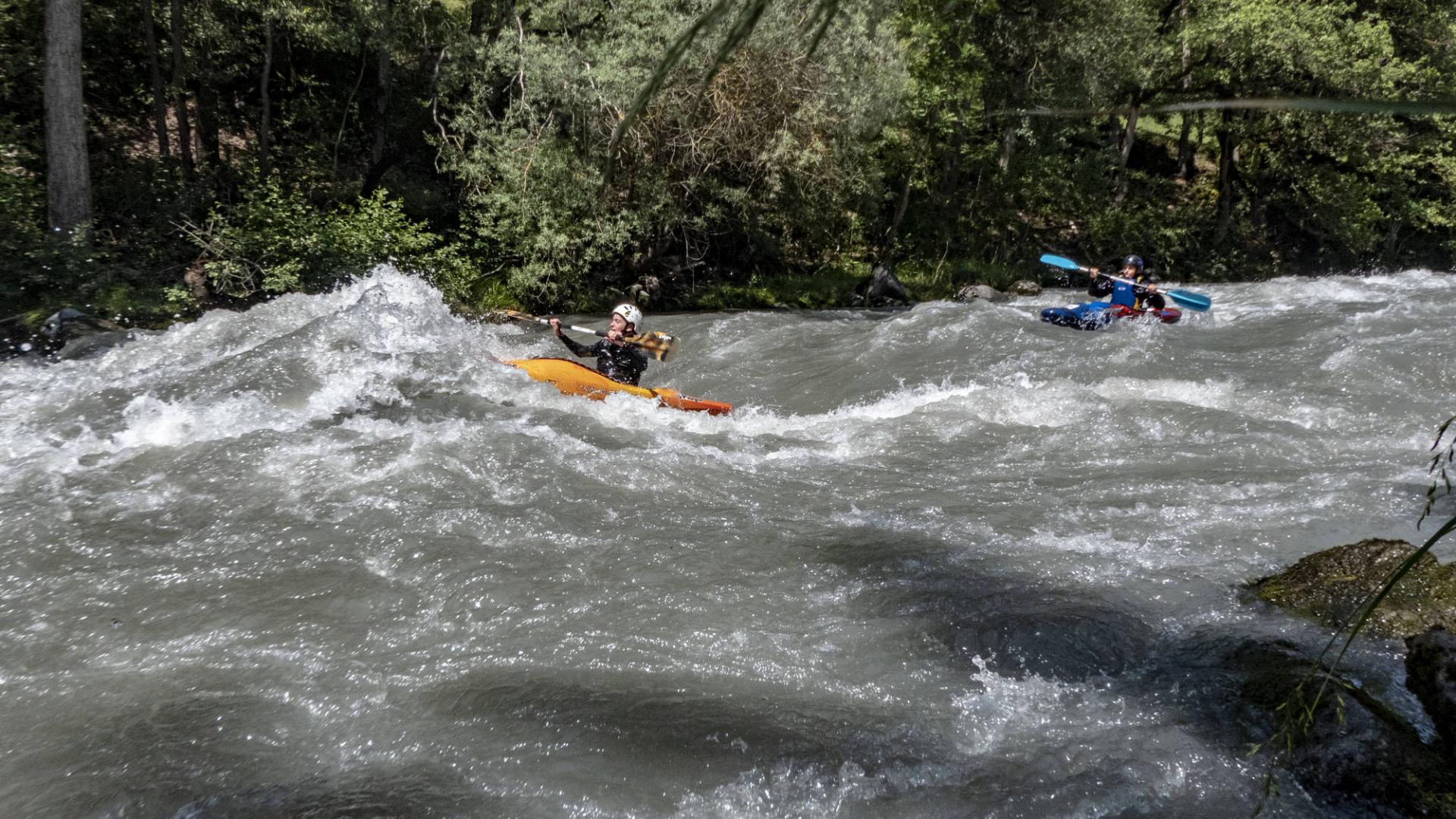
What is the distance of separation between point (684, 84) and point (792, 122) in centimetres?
175

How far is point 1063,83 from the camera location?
1650 cm

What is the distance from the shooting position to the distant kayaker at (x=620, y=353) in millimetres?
7883

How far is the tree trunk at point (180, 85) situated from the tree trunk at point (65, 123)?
1799 millimetres

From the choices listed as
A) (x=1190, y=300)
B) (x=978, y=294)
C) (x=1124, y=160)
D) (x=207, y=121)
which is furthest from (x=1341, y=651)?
(x=1124, y=160)

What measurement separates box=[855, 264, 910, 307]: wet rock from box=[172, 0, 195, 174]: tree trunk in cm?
973

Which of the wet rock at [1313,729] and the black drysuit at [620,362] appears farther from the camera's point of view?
the black drysuit at [620,362]

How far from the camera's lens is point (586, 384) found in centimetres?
731

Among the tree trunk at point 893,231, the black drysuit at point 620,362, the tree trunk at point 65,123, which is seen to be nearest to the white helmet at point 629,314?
the black drysuit at point 620,362

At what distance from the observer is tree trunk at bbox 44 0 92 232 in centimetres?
977

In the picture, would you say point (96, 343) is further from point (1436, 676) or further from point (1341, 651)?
point (1436, 676)

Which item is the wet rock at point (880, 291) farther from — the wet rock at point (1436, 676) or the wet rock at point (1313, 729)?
the wet rock at point (1436, 676)

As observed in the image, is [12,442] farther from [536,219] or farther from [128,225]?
[536,219]

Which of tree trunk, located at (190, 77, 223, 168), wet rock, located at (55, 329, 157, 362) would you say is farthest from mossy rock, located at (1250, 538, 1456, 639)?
tree trunk, located at (190, 77, 223, 168)

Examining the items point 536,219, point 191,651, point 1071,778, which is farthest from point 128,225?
point 1071,778
